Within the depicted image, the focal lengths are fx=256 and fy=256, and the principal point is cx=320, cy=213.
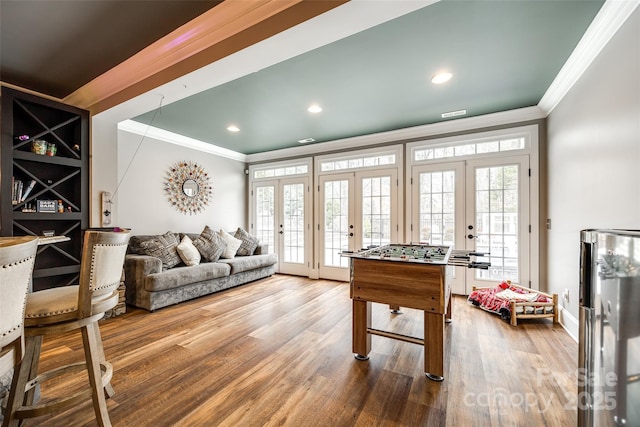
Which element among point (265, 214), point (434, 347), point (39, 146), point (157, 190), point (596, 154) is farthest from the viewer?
point (265, 214)

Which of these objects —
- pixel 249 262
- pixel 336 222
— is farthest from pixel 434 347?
pixel 249 262

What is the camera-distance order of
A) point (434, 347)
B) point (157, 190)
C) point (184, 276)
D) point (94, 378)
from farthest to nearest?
point (157, 190)
point (184, 276)
point (434, 347)
point (94, 378)

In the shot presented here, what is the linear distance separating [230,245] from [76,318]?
11.4ft

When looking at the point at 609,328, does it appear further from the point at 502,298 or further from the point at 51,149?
the point at 51,149

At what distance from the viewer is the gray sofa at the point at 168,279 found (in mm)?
3197

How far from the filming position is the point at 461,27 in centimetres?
194

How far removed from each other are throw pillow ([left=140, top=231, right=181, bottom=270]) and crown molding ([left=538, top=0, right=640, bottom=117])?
4.97 m

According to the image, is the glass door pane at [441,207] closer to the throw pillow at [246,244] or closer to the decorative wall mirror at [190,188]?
the throw pillow at [246,244]

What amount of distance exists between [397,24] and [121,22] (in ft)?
6.79

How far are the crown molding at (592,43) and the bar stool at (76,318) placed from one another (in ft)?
11.1

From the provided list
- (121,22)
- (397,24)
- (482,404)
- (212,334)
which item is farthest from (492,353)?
(121,22)

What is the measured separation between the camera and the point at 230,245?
473cm

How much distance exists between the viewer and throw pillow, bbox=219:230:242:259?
4.61 metres

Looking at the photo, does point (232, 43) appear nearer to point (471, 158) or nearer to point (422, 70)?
point (422, 70)
